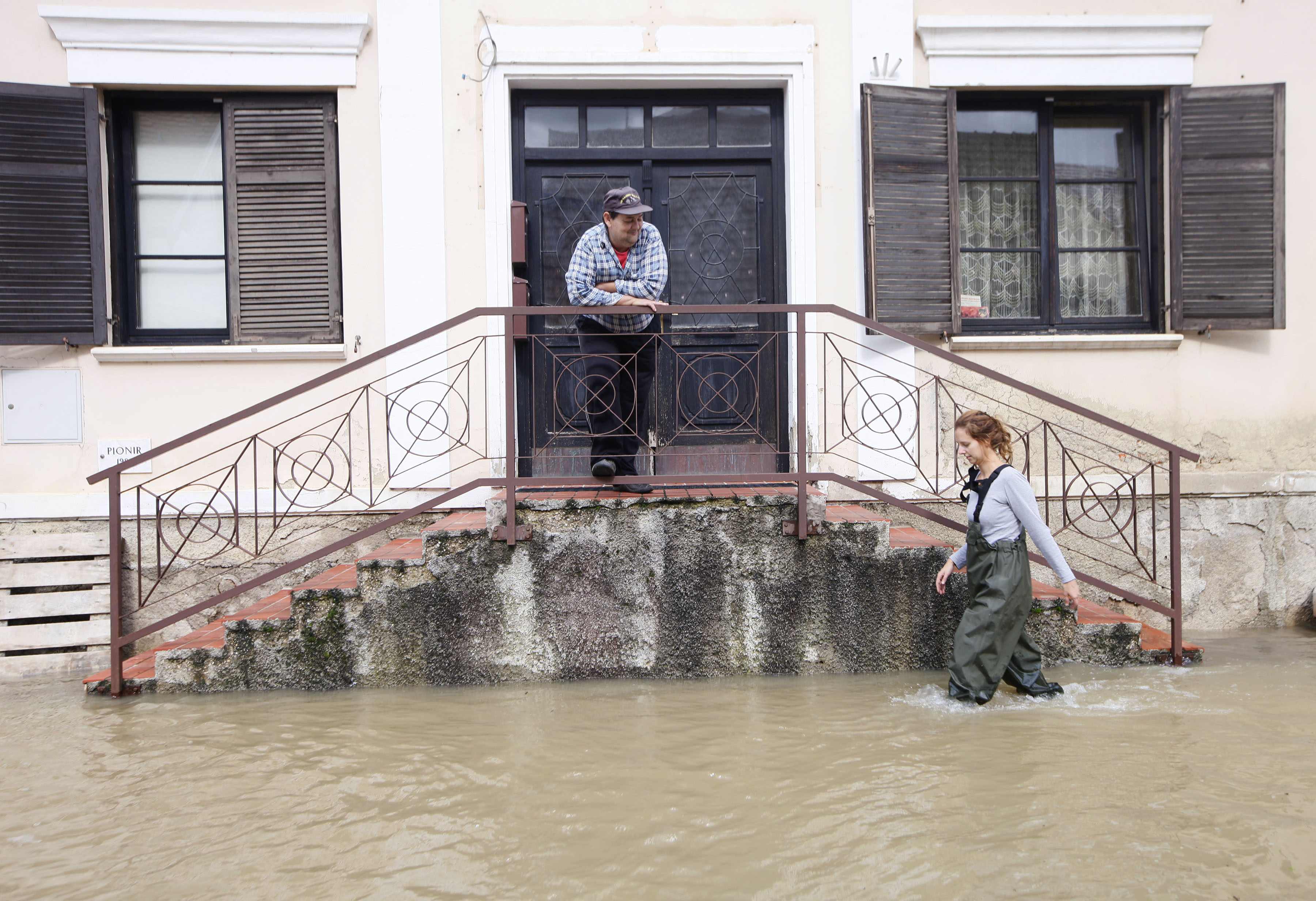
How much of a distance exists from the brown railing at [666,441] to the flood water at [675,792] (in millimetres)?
1377

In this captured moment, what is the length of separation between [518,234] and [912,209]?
2481mm

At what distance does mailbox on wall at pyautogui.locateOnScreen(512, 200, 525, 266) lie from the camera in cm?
571

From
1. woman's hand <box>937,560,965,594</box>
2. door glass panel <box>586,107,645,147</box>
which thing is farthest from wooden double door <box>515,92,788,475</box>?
woman's hand <box>937,560,965,594</box>

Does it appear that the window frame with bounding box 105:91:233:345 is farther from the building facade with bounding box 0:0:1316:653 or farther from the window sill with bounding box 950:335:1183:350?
the window sill with bounding box 950:335:1183:350

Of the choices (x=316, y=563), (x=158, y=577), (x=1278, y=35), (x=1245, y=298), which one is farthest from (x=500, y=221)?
(x=1278, y=35)

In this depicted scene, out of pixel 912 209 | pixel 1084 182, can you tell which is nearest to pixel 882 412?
pixel 912 209

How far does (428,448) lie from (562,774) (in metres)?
2.90

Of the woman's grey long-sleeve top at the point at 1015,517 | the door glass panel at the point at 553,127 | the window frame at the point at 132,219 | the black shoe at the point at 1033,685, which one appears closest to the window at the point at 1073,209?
the door glass panel at the point at 553,127

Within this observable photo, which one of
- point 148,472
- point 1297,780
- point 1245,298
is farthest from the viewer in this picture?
point 1245,298

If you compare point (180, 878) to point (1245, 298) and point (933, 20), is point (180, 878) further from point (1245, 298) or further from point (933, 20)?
point (1245, 298)

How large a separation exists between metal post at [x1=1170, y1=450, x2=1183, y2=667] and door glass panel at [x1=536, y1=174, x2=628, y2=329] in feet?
11.8

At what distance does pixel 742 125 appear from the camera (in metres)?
6.05

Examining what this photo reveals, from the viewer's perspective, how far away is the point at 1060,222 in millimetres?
6234

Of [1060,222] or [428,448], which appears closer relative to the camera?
[428,448]
